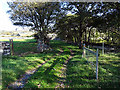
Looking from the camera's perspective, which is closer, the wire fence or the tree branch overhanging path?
the wire fence

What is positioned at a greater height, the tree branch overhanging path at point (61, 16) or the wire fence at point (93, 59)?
the tree branch overhanging path at point (61, 16)

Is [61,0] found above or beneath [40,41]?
above

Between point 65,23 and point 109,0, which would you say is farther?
point 65,23

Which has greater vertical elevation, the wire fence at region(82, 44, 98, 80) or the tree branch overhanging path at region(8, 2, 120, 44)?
the tree branch overhanging path at region(8, 2, 120, 44)

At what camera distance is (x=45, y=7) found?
11953 mm

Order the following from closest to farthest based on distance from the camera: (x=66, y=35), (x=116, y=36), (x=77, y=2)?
(x=116, y=36)
(x=77, y=2)
(x=66, y=35)

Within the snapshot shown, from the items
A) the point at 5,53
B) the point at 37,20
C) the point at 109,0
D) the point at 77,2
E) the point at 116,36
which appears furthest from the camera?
the point at 77,2

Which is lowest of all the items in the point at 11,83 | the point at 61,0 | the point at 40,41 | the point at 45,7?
the point at 11,83

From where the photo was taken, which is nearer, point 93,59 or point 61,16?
point 93,59

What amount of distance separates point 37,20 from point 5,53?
663 centimetres

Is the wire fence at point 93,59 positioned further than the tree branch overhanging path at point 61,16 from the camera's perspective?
No

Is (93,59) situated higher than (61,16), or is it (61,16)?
(61,16)

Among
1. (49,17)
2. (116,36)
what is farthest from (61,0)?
(116,36)

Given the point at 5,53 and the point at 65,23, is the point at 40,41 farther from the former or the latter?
the point at 65,23
